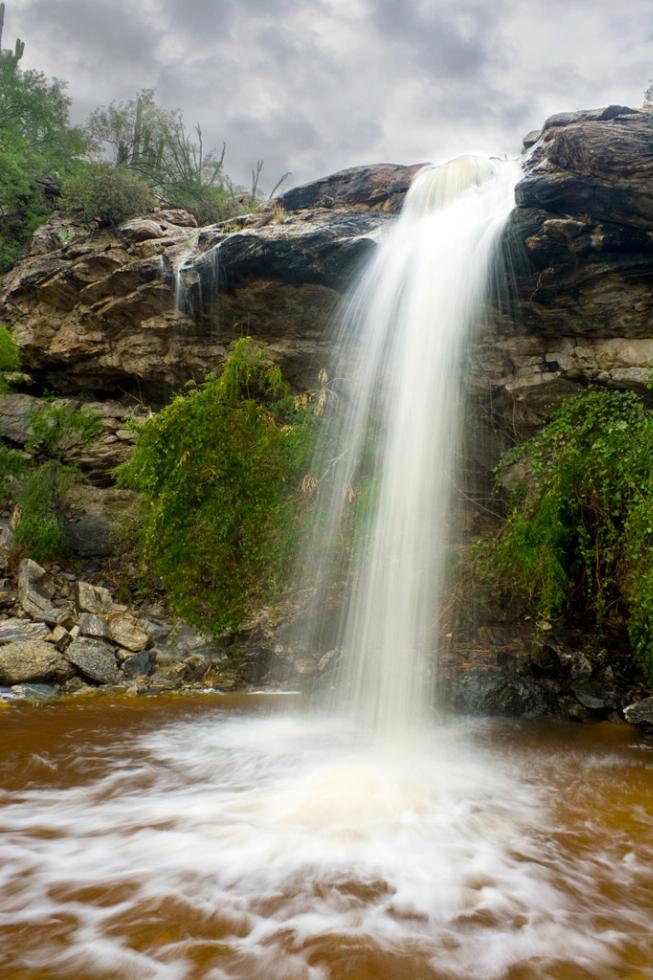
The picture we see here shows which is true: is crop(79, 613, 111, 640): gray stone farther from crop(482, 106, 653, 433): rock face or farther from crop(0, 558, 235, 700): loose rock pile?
crop(482, 106, 653, 433): rock face

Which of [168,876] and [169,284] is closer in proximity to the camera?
[168,876]

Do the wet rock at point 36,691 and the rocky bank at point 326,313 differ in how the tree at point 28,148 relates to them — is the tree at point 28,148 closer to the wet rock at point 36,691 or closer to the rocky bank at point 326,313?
the rocky bank at point 326,313

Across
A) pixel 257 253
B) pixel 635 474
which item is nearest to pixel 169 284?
pixel 257 253

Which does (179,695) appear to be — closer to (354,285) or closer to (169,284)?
(354,285)

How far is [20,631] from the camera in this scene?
8227mm

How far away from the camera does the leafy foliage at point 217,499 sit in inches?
326

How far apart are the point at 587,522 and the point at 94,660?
7207mm

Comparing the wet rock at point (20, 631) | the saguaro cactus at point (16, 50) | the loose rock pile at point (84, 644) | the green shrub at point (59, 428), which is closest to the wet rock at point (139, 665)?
the loose rock pile at point (84, 644)

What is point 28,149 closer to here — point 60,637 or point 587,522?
point 60,637

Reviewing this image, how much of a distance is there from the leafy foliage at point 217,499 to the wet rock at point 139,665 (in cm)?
88

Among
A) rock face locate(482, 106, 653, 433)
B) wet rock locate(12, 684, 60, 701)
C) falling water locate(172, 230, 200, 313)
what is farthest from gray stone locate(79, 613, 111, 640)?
rock face locate(482, 106, 653, 433)

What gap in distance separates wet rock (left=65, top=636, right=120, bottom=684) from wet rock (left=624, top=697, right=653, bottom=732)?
21.8 ft

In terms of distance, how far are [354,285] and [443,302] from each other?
6.84ft

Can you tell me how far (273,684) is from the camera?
8531 mm
